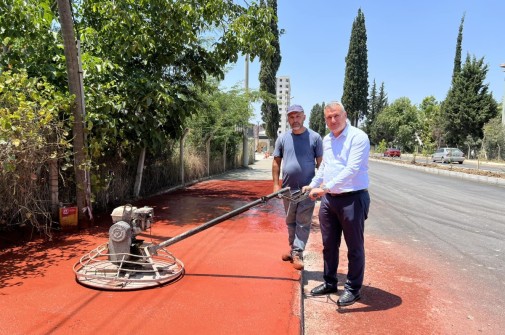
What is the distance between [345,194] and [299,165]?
36.9 inches

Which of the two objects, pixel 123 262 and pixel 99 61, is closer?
pixel 123 262

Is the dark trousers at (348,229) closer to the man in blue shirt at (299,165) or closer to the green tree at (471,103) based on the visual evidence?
the man in blue shirt at (299,165)

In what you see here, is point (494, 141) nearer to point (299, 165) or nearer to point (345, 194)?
point (299, 165)

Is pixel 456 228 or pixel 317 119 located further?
pixel 317 119

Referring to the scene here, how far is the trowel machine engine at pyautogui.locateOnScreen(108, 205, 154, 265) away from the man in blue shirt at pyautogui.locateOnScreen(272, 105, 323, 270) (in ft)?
5.41

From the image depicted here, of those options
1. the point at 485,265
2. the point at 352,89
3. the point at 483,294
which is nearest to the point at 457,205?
the point at 485,265

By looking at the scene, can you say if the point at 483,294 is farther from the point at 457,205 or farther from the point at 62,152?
the point at 457,205

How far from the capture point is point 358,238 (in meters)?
3.49

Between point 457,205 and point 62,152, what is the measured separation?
939 centimetres

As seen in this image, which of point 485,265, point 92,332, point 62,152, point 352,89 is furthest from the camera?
point 352,89

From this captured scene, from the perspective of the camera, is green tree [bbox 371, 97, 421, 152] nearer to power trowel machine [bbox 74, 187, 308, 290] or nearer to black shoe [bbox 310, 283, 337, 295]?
black shoe [bbox 310, 283, 337, 295]

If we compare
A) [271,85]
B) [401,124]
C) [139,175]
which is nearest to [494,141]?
[271,85]

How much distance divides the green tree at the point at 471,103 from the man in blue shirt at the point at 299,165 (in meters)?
41.6

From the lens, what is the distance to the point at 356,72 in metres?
47.9
